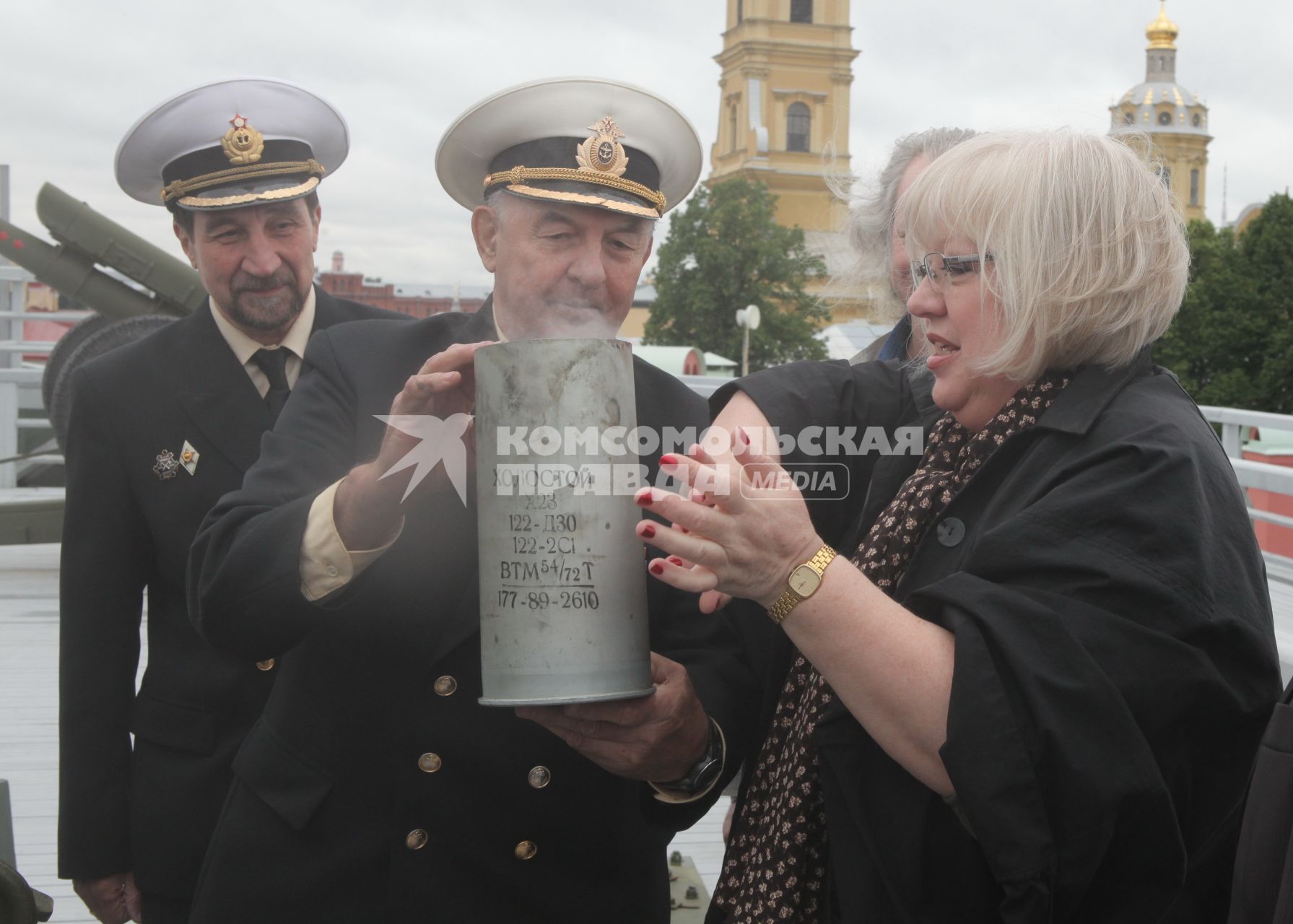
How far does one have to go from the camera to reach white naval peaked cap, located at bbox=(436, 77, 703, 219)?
2438 millimetres

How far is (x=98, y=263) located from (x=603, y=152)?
8768 mm

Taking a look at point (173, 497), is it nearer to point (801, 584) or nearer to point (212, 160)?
point (212, 160)

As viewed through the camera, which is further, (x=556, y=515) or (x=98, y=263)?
(x=98, y=263)

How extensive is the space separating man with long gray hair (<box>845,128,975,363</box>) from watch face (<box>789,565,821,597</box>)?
167 cm

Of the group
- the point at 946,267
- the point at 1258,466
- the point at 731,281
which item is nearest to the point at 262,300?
the point at 946,267

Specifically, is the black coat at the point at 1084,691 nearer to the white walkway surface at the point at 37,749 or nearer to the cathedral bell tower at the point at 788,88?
the white walkway surface at the point at 37,749

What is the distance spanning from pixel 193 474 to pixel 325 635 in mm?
829

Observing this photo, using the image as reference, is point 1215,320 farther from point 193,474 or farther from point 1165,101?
point 1165,101

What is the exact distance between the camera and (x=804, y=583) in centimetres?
169

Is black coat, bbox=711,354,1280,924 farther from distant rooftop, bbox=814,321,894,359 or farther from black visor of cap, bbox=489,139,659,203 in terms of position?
distant rooftop, bbox=814,321,894,359

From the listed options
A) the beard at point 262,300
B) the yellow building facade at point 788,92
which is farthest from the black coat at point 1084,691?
the yellow building facade at point 788,92

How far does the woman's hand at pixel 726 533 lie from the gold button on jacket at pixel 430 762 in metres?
0.66

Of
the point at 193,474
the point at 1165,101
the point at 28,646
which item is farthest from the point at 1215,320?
the point at 1165,101

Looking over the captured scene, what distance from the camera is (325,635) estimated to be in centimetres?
228
